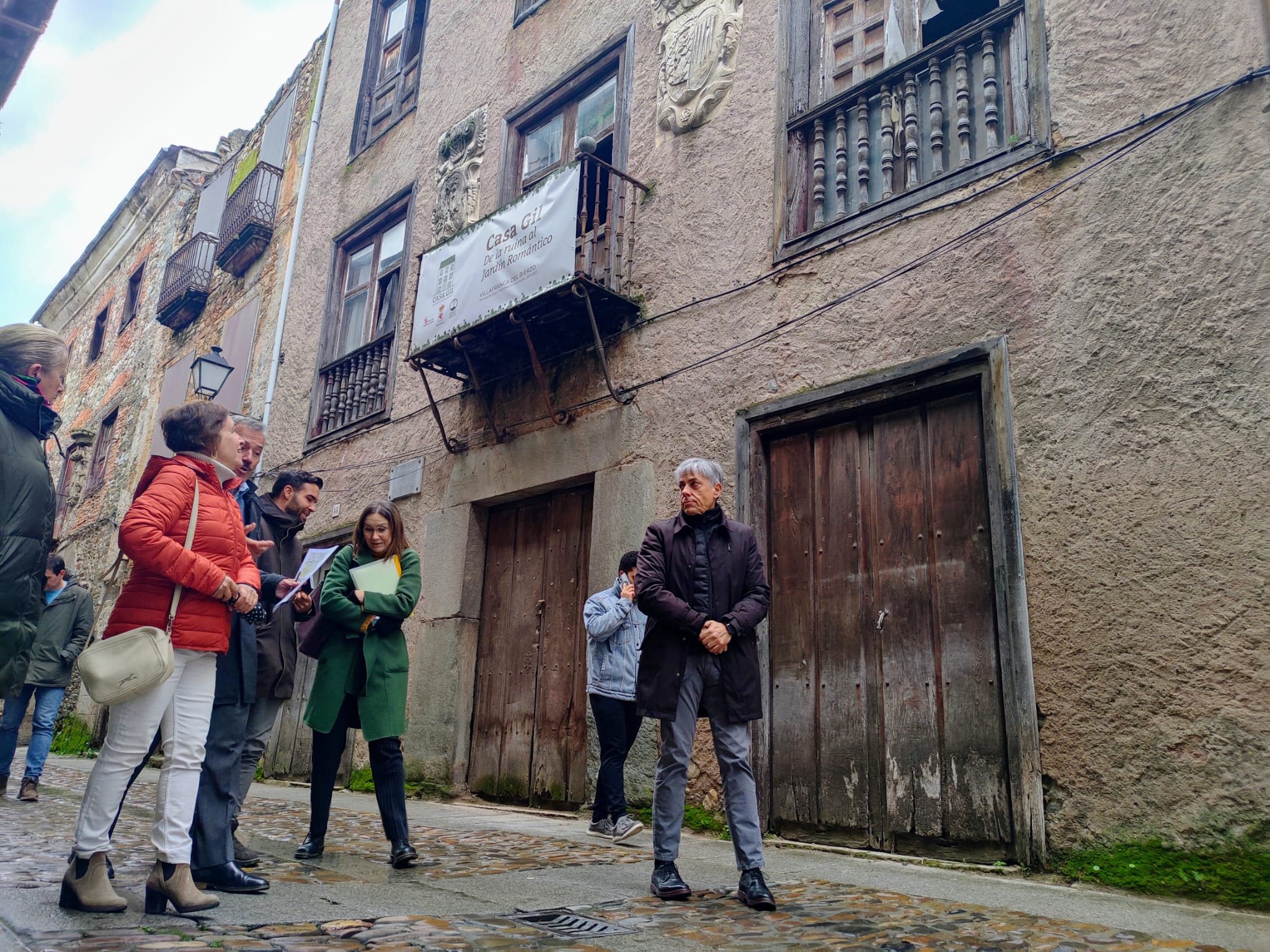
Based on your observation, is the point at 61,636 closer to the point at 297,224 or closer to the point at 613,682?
the point at 613,682

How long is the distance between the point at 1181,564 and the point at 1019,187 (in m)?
2.08

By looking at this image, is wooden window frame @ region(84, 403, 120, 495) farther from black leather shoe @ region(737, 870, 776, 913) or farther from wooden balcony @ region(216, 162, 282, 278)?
black leather shoe @ region(737, 870, 776, 913)

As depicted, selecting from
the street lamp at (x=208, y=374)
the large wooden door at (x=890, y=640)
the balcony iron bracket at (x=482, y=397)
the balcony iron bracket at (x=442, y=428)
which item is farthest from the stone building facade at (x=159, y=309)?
the large wooden door at (x=890, y=640)

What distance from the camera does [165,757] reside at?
9.43 feet

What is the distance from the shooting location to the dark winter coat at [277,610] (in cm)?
382

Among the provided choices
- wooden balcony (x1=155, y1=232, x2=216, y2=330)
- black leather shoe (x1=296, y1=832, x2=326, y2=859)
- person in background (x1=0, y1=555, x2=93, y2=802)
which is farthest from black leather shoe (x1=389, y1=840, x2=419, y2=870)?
wooden balcony (x1=155, y1=232, x2=216, y2=330)

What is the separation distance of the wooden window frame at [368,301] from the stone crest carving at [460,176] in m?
0.54

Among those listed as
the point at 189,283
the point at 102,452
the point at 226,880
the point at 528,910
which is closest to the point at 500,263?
the point at 226,880

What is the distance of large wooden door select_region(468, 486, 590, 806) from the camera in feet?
22.2

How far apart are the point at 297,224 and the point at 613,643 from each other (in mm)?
8622

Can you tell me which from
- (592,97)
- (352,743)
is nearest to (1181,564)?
(592,97)

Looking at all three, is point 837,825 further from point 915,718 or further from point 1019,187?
point 1019,187

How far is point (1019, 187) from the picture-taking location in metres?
4.87

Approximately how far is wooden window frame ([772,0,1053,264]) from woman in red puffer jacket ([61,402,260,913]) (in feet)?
12.6
